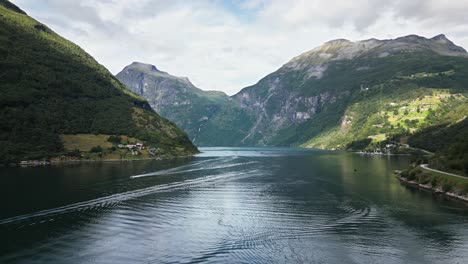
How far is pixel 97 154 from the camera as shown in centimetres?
19538

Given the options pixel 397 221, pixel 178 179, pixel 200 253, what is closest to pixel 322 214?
pixel 397 221

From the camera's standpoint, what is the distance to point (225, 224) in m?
58.9

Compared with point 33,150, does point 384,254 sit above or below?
below

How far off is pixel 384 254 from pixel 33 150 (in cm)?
17621

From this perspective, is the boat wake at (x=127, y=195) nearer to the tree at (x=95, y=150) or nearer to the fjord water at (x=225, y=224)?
the fjord water at (x=225, y=224)

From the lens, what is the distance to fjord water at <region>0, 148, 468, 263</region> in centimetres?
4372

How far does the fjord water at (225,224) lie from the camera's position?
4372 centimetres

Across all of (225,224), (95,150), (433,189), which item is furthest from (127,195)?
(95,150)

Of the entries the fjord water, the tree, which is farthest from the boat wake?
the tree

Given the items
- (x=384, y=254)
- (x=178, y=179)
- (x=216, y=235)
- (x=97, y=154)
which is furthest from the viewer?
(x=97, y=154)

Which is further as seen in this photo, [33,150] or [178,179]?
[33,150]

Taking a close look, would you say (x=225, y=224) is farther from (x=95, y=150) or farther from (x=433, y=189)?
(x=95, y=150)

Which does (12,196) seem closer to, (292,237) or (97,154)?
(292,237)

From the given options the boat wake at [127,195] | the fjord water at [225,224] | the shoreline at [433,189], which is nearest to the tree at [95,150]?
the boat wake at [127,195]
